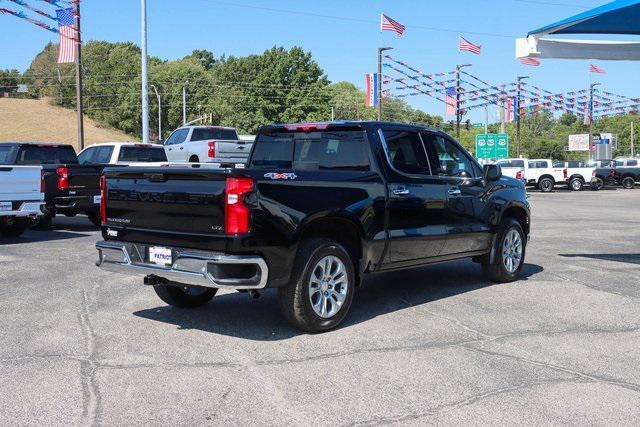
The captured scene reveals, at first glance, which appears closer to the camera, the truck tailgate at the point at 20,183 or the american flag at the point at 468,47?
the truck tailgate at the point at 20,183

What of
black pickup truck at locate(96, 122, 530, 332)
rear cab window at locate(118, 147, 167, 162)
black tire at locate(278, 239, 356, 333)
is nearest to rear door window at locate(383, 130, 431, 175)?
black pickup truck at locate(96, 122, 530, 332)

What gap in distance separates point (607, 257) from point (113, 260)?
8385 mm

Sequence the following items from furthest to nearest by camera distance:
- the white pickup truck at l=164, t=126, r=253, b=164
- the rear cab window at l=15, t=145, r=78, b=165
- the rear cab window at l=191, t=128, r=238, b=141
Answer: the rear cab window at l=191, t=128, r=238, b=141
the white pickup truck at l=164, t=126, r=253, b=164
the rear cab window at l=15, t=145, r=78, b=165

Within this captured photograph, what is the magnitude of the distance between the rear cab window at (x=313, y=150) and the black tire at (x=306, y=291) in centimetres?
108

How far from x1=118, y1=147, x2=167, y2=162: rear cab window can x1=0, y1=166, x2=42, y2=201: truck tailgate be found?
4.16 m

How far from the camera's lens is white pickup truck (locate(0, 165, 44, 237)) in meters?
12.4

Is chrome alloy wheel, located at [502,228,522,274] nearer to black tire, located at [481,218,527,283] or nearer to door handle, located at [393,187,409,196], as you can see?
black tire, located at [481,218,527,283]

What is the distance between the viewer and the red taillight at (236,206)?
5.49 meters

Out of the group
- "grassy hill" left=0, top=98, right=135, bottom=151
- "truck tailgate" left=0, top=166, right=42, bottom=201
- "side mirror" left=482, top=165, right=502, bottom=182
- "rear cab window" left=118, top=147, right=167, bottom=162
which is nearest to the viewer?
"side mirror" left=482, top=165, right=502, bottom=182

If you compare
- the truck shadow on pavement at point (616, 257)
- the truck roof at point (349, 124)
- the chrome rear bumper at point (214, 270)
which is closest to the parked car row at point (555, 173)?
the truck shadow on pavement at point (616, 257)

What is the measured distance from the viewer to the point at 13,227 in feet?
45.0

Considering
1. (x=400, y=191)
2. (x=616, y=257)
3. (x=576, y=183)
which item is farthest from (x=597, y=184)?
(x=400, y=191)

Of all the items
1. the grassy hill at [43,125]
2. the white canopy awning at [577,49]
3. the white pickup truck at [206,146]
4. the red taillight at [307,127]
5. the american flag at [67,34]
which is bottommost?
the red taillight at [307,127]

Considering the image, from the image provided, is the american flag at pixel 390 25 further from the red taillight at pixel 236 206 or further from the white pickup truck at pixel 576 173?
the red taillight at pixel 236 206
